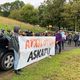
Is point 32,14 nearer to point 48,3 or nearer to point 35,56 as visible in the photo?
point 48,3

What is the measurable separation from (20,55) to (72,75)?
6.30 ft

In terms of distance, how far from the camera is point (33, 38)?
11.9 m

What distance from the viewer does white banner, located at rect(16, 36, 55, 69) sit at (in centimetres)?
1058

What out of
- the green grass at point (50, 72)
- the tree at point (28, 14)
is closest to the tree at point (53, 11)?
the tree at point (28, 14)

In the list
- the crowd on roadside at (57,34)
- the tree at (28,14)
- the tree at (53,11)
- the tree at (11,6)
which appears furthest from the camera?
the tree at (11,6)

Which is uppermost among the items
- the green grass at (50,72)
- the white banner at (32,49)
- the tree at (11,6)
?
the tree at (11,6)

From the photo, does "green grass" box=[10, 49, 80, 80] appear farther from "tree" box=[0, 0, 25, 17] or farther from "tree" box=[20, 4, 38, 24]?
"tree" box=[0, 0, 25, 17]

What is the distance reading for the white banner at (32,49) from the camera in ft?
34.7

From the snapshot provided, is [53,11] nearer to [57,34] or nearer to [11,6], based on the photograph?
[57,34]

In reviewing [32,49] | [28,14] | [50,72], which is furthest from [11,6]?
[50,72]

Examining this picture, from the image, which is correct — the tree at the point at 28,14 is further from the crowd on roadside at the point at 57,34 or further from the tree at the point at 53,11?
the crowd on roadside at the point at 57,34

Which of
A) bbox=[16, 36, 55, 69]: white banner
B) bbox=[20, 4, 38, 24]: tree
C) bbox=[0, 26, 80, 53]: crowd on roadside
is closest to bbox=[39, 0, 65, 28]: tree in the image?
bbox=[20, 4, 38, 24]: tree

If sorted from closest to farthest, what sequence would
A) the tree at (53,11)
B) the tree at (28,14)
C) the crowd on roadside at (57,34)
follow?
the crowd on roadside at (57,34), the tree at (53,11), the tree at (28,14)

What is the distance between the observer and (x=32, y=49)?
11703 millimetres
